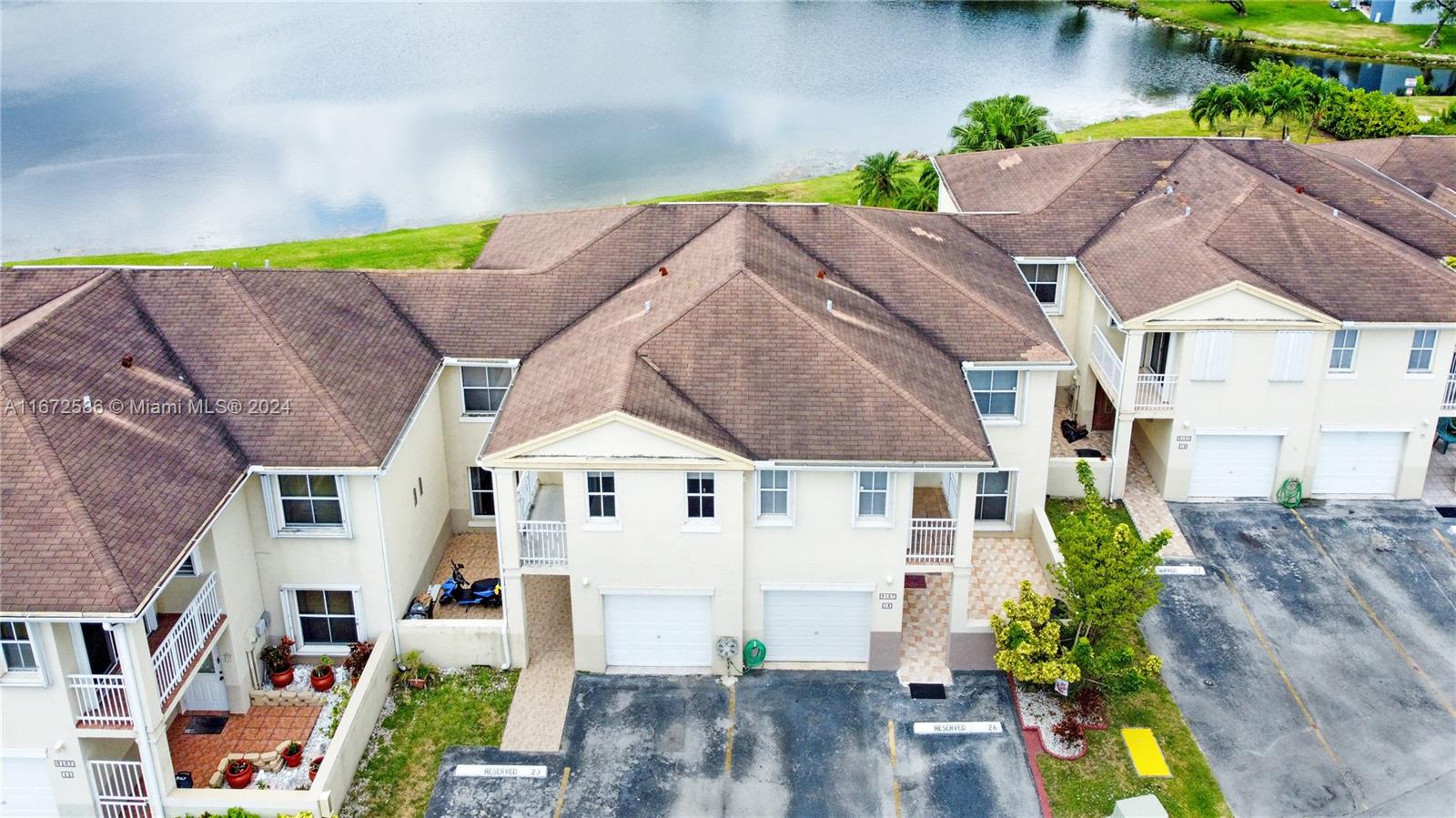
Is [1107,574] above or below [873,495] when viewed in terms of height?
below

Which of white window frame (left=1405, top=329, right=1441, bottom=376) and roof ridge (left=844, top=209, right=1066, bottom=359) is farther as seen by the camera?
white window frame (left=1405, top=329, right=1441, bottom=376)

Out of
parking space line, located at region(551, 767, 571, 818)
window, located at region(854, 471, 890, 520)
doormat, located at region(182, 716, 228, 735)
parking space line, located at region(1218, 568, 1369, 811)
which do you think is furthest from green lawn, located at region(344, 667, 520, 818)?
parking space line, located at region(1218, 568, 1369, 811)

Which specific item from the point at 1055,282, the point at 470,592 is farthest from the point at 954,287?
the point at 470,592

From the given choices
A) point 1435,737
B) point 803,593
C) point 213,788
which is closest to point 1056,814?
point 803,593

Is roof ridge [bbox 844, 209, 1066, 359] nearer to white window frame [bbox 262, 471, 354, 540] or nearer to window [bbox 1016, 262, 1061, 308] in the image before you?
window [bbox 1016, 262, 1061, 308]

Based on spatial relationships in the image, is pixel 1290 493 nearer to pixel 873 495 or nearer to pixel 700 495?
pixel 873 495

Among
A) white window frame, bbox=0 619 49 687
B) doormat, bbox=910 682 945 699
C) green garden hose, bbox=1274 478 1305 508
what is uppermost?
white window frame, bbox=0 619 49 687

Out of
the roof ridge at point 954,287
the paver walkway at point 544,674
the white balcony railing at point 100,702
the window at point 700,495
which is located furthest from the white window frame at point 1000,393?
the white balcony railing at point 100,702
